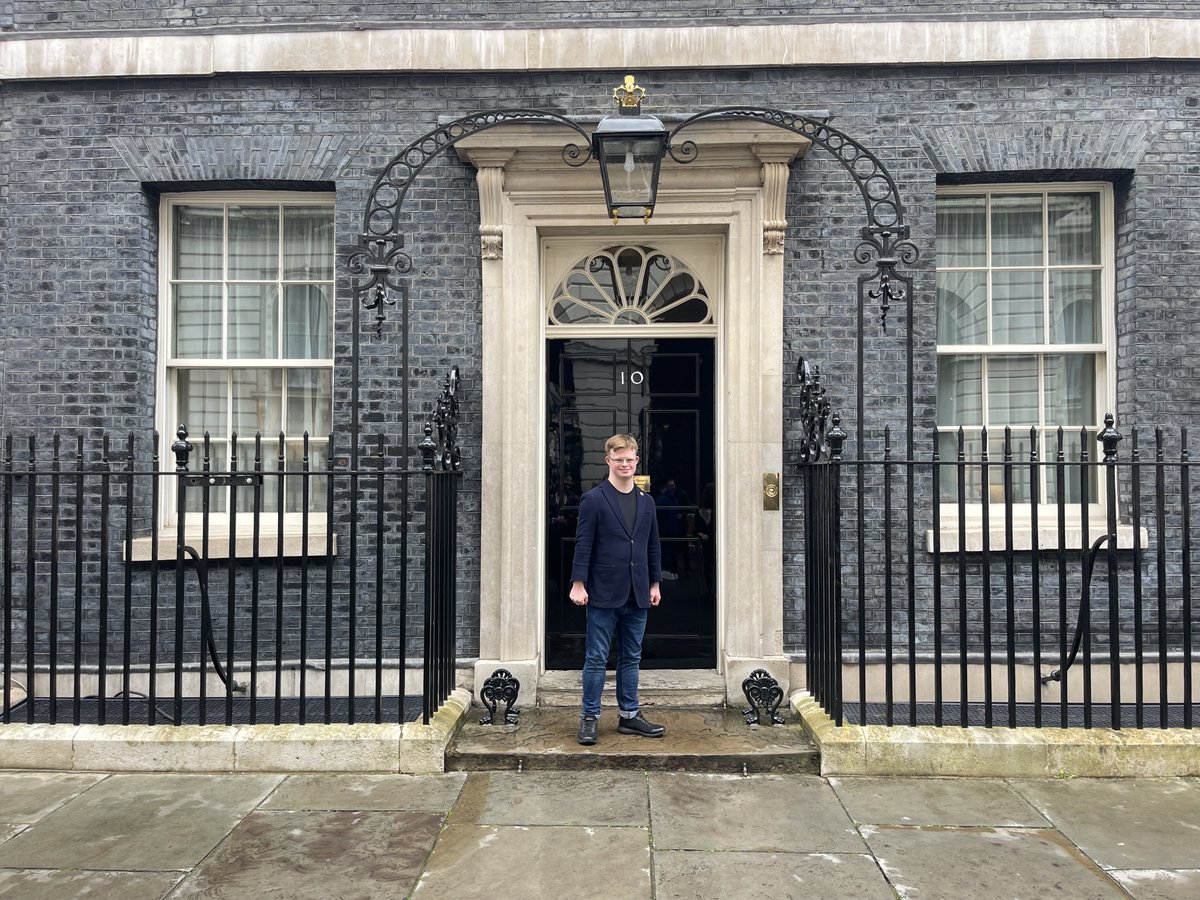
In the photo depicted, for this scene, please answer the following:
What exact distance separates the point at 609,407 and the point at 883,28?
3.05 metres

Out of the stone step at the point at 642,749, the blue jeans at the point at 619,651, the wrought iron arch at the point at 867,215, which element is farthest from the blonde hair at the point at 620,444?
the stone step at the point at 642,749

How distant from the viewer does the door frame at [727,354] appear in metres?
5.75

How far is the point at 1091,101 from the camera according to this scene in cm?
588

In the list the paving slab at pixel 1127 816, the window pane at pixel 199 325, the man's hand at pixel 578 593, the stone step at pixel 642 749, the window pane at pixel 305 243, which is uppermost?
the window pane at pixel 305 243

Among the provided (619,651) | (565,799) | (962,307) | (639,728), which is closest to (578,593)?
(619,651)

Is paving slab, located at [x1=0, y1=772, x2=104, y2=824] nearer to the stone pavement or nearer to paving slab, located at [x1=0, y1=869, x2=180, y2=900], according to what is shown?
the stone pavement

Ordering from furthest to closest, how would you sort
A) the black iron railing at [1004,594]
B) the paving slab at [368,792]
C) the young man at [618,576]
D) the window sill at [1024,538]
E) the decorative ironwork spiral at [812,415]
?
the window sill at [1024,538], the black iron railing at [1004,594], the decorative ironwork spiral at [812,415], the young man at [618,576], the paving slab at [368,792]

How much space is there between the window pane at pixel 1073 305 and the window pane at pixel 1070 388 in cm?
14

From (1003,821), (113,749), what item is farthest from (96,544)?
(1003,821)

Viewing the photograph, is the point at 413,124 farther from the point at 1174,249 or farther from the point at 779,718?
the point at 1174,249

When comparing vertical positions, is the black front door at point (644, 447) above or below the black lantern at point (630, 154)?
below

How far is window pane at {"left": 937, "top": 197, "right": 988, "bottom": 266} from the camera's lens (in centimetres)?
620

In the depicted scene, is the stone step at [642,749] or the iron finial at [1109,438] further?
the stone step at [642,749]

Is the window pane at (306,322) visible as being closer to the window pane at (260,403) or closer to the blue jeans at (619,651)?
the window pane at (260,403)
